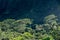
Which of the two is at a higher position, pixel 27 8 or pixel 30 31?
pixel 27 8

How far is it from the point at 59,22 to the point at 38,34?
146 cm

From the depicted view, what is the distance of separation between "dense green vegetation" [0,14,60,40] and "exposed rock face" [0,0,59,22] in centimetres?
138

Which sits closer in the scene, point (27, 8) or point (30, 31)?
point (30, 31)

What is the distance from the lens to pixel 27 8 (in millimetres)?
12078

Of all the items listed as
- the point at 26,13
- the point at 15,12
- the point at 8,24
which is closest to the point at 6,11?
the point at 15,12

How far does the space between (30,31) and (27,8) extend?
3.82 meters

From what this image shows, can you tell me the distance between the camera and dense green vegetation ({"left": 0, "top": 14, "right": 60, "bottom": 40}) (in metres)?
7.68

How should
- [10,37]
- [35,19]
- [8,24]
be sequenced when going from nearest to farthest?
[10,37] < [8,24] < [35,19]

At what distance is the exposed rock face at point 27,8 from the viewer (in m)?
10.9

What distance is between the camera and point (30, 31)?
8.41m

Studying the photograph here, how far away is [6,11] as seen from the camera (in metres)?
12.3

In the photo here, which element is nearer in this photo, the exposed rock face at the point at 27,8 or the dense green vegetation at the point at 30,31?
the dense green vegetation at the point at 30,31

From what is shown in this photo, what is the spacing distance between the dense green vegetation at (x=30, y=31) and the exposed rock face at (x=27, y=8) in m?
1.38

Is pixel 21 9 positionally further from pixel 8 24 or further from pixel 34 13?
pixel 8 24
